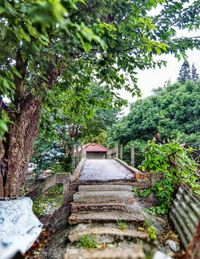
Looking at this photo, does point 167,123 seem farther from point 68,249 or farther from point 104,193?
point 68,249

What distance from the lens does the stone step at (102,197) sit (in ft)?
14.0

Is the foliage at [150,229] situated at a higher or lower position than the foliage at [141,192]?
lower

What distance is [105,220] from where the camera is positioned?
3598mm

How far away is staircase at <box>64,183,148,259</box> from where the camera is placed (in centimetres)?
303

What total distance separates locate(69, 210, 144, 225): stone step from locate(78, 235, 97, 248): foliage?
0.48 meters

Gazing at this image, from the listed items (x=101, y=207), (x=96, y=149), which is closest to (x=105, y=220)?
(x=101, y=207)

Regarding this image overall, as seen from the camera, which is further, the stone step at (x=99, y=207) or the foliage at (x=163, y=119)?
the foliage at (x=163, y=119)

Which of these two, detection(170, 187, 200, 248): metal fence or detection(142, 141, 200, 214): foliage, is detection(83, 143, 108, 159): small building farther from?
detection(170, 187, 200, 248): metal fence

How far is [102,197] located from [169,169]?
5.31 feet

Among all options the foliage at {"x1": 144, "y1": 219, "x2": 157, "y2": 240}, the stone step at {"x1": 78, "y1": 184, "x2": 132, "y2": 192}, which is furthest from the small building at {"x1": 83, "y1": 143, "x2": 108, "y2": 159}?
the foliage at {"x1": 144, "y1": 219, "x2": 157, "y2": 240}

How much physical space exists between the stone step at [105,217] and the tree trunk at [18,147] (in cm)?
113

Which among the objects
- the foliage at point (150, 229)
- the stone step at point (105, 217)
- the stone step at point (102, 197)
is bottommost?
the foliage at point (150, 229)

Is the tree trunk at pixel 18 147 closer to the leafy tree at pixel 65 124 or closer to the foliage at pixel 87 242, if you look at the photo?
the leafy tree at pixel 65 124

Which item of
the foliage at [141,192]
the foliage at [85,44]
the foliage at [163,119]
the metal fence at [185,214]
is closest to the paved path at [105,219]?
the foliage at [141,192]
